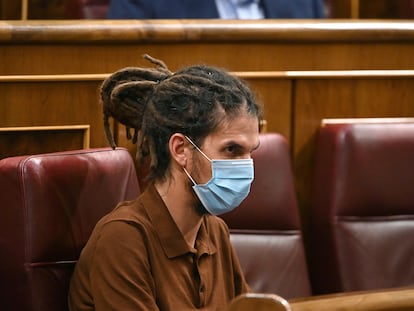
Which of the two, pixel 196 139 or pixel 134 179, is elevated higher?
pixel 196 139

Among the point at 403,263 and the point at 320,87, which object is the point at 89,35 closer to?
the point at 320,87

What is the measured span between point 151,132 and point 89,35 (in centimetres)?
35

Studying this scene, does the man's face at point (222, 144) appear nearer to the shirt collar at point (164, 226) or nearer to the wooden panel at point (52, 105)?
the shirt collar at point (164, 226)

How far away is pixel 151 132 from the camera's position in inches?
52.4

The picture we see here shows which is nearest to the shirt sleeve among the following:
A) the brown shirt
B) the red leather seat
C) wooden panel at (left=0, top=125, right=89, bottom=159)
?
the brown shirt

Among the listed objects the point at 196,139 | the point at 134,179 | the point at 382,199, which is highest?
the point at 196,139

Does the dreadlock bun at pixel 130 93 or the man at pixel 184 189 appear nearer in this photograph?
the man at pixel 184 189

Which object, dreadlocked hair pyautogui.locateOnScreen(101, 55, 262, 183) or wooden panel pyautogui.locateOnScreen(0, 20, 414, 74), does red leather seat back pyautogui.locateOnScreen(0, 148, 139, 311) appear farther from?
wooden panel pyautogui.locateOnScreen(0, 20, 414, 74)

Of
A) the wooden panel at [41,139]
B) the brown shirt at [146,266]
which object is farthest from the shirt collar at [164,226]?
the wooden panel at [41,139]

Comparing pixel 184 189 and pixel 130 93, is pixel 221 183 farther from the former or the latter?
pixel 130 93

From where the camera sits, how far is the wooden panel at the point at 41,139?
1564 millimetres

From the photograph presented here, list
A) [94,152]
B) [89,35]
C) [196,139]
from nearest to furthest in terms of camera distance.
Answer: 1. [196,139]
2. [94,152]
3. [89,35]

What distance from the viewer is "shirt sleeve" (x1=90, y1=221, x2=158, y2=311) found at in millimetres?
1216

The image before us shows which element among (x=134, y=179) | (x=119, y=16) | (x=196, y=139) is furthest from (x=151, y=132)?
(x=119, y=16)
